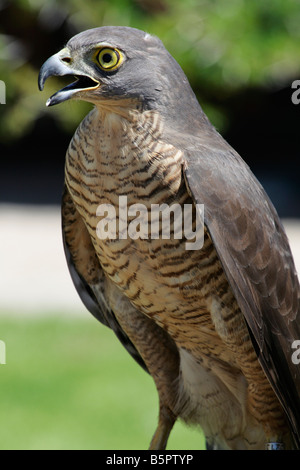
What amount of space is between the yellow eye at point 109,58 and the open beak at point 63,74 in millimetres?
56

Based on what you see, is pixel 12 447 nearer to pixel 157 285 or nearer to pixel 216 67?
pixel 157 285

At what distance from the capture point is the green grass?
4.23 metres

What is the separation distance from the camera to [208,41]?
754cm

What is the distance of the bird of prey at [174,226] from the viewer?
2.25 metres

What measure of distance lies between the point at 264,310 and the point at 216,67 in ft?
18.5

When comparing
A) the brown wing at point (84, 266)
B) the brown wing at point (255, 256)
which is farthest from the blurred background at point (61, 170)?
the brown wing at point (255, 256)

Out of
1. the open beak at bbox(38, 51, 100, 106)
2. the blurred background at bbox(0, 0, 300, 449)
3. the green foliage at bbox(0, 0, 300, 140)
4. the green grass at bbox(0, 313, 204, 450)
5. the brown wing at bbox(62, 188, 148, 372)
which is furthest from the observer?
the green foliage at bbox(0, 0, 300, 140)

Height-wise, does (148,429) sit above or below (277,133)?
below

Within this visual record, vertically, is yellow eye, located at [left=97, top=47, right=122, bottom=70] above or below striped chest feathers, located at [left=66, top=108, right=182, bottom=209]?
above

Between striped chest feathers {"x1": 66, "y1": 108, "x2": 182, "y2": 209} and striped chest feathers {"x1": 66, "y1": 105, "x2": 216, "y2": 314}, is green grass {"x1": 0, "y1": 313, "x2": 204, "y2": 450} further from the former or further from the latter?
striped chest feathers {"x1": 66, "y1": 108, "x2": 182, "y2": 209}

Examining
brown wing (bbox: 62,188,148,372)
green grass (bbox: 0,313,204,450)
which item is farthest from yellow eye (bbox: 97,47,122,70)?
green grass (bbox: 0,313,204,450)

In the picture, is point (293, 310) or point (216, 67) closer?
point (293, 310)

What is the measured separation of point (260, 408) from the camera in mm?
2721

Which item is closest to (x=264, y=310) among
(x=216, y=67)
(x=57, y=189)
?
(x=216, y=67)
